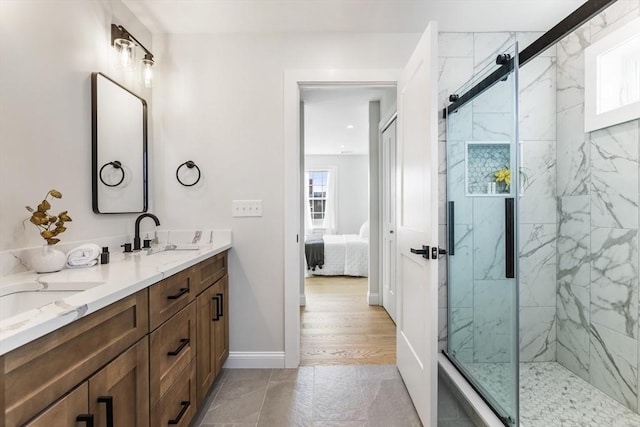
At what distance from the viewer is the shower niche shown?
64.4 inches

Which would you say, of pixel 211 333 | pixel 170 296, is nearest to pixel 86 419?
pixel 170 296

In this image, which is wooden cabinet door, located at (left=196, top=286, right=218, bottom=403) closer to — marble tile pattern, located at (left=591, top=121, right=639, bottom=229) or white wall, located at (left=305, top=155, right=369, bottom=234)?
marble tile pattern, located at (left=591, top=121, right=639, bottom=229)

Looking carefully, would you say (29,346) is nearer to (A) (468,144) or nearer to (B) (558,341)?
(A) (468,144)

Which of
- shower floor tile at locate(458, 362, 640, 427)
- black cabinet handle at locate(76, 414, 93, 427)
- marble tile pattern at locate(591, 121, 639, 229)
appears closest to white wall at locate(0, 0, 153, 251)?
black cabinet handle at locate(76, 414, 93, 427)

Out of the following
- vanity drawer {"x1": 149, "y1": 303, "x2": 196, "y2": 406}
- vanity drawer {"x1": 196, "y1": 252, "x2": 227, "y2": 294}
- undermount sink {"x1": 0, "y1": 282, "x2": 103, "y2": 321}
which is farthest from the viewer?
vanity drawer {"x1": 196, "y1": 252, "x2": 227, "y2": 294}

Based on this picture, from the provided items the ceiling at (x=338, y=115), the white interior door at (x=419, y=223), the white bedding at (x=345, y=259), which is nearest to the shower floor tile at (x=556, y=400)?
the white interior door at (x=419, y=223)

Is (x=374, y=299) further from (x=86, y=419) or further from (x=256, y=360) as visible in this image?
(x=86, y=419)

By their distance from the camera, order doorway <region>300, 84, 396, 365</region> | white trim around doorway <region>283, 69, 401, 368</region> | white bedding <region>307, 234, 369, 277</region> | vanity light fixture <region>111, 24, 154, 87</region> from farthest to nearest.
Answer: white bedding <region>307, 234, 369, 277</region>, doorway <region>300, 84, 396, 365</region>, white trim around doorway <region>283, 69, 401, 368</region>, vanity light fixture <region>111, 24, 154, 87</region>

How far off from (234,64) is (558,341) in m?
3.03

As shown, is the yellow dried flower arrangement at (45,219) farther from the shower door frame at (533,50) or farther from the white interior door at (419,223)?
the shower door frame at (533,50)

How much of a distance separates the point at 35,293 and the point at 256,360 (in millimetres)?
1516

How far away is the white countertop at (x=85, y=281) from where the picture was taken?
2.18 feet

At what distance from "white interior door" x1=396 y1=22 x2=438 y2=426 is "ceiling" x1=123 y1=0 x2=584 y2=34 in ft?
1.42

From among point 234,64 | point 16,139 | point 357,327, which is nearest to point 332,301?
point 357,327
